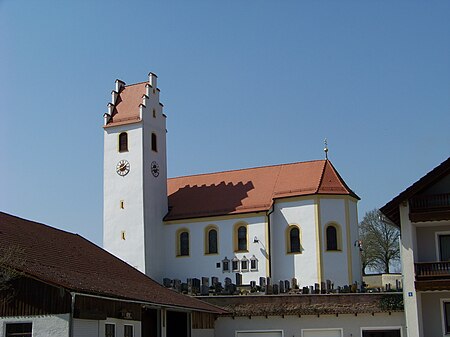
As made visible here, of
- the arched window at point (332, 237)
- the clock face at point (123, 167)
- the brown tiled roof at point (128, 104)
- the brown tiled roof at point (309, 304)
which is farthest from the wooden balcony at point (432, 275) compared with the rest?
the brown tiled roof at point (128, 104)

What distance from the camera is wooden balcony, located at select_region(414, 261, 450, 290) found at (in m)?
35.0

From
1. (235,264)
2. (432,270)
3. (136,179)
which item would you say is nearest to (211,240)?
(235,264)

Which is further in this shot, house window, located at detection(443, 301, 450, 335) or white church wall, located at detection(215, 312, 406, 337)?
white church wall, located at detection(215, 312, 406, 337)

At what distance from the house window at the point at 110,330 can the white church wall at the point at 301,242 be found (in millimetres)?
21846

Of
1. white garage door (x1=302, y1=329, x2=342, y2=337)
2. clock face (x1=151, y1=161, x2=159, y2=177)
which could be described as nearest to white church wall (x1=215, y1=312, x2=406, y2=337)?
white garage door (x1=302, y1=329, x2=342, y2=337)

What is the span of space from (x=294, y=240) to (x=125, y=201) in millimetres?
13051

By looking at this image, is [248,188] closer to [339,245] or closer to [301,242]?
[301,242]

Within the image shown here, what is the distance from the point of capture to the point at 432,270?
3538 cm

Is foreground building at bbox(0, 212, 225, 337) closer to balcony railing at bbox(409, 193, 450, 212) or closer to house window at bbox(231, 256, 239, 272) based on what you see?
balcony railing at bbox(409, 193, 450, 212)

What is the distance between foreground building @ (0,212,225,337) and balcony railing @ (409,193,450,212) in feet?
40.0

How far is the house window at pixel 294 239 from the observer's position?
52.2 meters

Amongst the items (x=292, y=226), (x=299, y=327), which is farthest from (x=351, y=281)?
(x=299, y=327)

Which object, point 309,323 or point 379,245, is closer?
point 309,323

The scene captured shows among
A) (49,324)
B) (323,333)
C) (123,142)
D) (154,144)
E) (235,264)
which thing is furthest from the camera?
(154,144)
